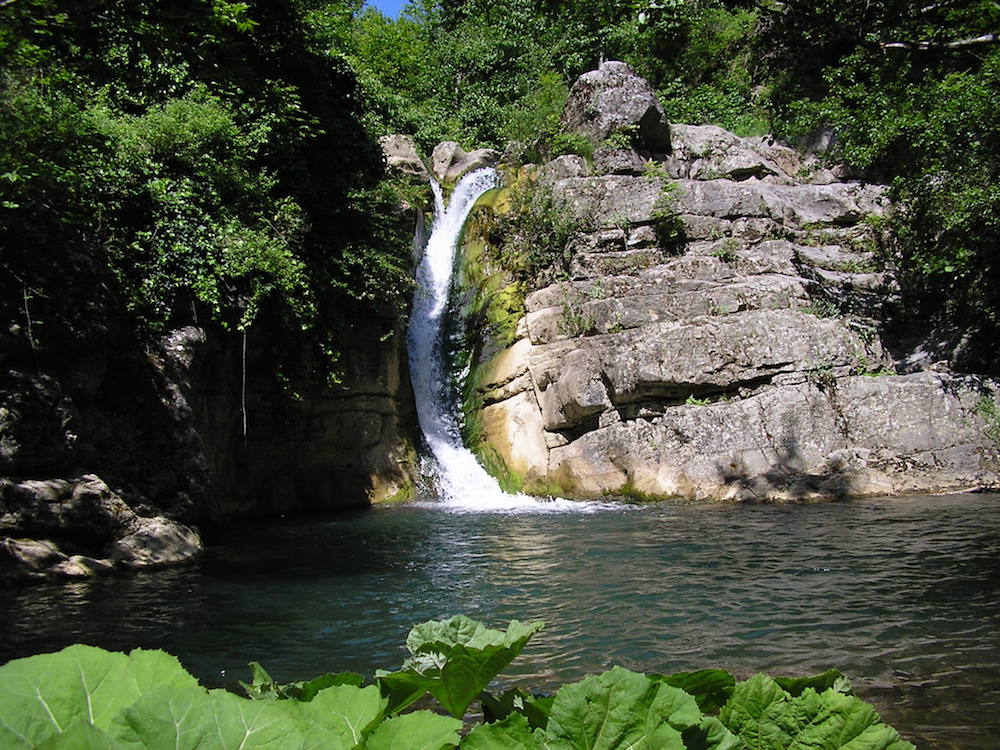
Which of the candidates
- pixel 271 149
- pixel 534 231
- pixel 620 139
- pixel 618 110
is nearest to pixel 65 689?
pixel 271 149

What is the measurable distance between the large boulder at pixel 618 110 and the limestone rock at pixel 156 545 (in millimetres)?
14512

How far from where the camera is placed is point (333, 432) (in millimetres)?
14961

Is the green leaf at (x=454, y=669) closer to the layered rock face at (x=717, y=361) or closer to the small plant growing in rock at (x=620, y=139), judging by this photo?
the layered rock face at (x=717, y=361)

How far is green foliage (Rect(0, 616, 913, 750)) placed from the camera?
83 centimetres

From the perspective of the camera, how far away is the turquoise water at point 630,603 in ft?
15.3

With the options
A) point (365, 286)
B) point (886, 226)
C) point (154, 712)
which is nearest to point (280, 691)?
point (154, 712)

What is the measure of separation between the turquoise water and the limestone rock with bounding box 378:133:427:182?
12788mm

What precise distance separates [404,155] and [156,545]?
1533 centimetres

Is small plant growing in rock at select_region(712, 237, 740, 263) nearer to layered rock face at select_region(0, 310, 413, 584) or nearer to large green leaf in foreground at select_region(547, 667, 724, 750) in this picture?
layered rock face at select_region(0, 310, 413, 584)

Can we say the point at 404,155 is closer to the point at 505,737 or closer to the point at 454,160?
the point at 454,160

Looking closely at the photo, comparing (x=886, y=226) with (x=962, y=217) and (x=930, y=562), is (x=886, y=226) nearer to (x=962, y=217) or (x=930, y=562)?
(x=962, y=217)

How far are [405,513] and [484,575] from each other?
226 inches

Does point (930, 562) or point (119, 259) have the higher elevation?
point (119, 259)

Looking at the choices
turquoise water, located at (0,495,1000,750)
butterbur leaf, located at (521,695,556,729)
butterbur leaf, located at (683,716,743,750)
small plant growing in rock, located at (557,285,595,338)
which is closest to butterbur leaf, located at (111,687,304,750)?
butterbur leaf, located at (521,695,556,729)
